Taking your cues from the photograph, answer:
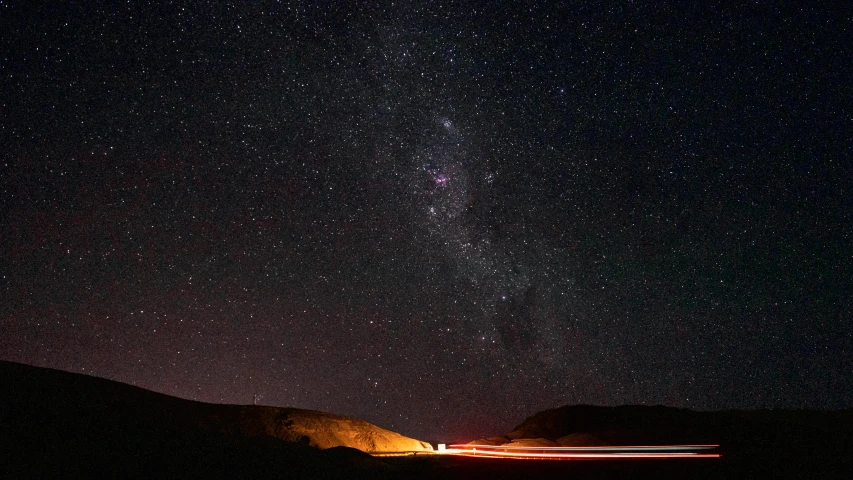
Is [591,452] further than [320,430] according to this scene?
No

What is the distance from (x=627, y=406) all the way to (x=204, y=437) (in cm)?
5893

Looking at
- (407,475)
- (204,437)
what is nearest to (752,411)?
(407,475)

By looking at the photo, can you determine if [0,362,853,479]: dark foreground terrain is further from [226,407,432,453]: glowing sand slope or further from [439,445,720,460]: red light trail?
[439,445,720,460]: red light trail

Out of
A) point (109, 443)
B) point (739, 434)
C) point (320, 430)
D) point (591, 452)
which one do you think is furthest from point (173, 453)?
point (739, 434)

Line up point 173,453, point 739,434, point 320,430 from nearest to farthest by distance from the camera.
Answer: point 173,453
point 320,430
point 739,434

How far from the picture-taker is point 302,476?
14945 millimetres

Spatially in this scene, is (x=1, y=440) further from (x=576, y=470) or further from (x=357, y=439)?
(x=357, y=439)

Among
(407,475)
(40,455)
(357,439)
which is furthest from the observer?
(357,439)

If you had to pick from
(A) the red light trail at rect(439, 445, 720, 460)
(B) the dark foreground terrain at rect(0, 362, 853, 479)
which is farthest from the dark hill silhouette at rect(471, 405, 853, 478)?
(A) the red light trail at rect(439, 445, 720, 460)

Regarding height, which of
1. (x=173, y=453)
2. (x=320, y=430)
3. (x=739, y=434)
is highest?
(x=739, y=434)

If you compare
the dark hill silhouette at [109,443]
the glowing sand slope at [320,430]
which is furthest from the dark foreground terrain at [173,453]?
the glowing sand slope at [320,430]

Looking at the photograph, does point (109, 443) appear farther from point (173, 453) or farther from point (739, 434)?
point (739, 434)

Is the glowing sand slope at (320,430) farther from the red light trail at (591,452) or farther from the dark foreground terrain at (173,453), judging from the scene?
the red light trail at (591,452)

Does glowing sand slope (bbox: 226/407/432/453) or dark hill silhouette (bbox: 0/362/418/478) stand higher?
glowing sand slope (bbox: 226/407/432/453)
